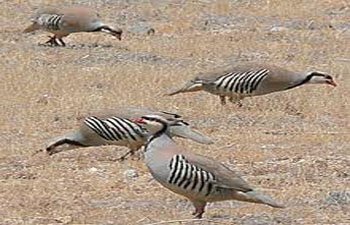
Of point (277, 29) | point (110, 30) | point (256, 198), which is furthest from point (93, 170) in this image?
point (277, 29)

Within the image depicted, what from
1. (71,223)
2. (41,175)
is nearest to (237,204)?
(71,223)

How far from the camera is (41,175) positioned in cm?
1057

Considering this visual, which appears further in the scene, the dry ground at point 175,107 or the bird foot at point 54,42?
the bird foot at point 54,42

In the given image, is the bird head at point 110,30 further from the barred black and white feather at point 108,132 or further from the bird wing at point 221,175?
the bird wing at point 221,175

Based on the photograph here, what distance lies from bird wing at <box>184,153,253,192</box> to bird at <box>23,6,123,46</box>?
10.9 meters

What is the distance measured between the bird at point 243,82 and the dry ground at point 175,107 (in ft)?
0.62

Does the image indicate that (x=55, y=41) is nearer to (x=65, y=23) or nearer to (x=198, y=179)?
(x=65, y=23)

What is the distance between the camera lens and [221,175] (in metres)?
8.51

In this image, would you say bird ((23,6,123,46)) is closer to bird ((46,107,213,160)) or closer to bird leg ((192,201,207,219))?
bird ((46,107,213,160))

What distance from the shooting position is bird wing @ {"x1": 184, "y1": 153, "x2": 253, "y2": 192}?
845 cm

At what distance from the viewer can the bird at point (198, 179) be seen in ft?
27.7

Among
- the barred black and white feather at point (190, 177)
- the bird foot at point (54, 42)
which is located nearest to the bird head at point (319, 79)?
the bird foot at point (54, 42)

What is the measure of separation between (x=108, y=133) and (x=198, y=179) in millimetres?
2715

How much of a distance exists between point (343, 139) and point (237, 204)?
310 centimetres
